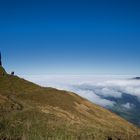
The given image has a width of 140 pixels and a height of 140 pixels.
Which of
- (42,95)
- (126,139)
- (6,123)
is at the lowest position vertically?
(126,139)

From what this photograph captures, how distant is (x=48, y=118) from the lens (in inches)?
2800

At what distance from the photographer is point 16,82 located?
120m

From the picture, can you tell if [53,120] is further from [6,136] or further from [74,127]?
[6,136]

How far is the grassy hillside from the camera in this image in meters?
56.6

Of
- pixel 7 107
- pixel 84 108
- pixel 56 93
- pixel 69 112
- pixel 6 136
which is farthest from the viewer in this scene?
pixel 56 93

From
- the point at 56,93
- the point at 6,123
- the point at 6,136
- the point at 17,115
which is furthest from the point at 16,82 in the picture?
the point at 6,136

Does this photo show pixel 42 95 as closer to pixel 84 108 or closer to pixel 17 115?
pixel 84 108

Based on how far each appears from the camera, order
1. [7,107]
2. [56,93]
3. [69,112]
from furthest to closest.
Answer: [56,93] < [69,112] < [7,107]

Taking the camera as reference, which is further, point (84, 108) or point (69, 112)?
point (84, 108)

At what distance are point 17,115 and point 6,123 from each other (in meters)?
9.76

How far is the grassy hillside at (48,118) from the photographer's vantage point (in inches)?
2228

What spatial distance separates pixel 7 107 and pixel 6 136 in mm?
27248

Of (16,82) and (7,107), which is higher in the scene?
(16,82)

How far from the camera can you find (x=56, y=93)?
11075cm
